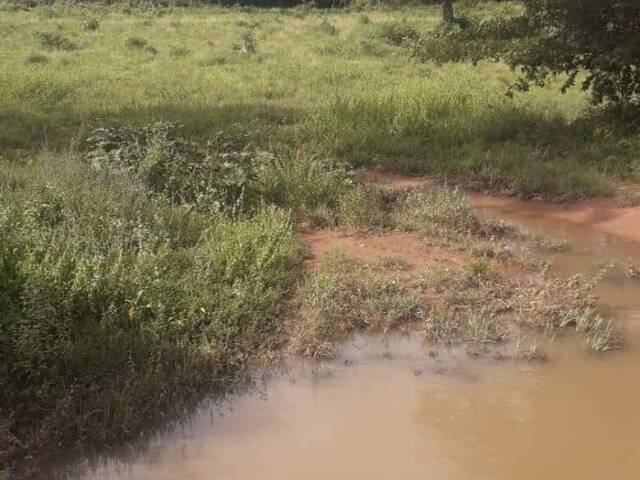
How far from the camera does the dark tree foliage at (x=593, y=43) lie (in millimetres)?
9305

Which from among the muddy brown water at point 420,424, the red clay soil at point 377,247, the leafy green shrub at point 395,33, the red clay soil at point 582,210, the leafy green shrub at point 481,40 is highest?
the leafy green shrub at point 395,33

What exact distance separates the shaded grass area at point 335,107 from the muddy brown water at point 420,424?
4.15 m

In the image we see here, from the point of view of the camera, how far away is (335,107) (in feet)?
36.4

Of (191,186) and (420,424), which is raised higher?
(191,186)

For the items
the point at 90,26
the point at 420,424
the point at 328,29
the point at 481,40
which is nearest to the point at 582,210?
the point at 481,40

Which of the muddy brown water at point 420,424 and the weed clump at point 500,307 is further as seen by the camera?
the weed clump at point 500,307

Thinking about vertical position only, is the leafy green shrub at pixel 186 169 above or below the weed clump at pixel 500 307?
above

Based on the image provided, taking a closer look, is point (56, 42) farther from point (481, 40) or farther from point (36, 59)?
point (481, 40)

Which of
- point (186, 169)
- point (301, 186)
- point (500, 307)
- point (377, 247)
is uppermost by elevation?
point (186, 169)

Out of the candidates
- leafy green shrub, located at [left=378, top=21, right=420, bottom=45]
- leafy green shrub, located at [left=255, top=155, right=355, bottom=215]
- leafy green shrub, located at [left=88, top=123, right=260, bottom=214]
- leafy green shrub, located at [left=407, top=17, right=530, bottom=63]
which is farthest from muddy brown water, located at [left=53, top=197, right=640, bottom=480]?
leafy green shrub, located at [left=378, top=21, right=420, bottom=45]

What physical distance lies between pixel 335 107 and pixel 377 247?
15.4 feet

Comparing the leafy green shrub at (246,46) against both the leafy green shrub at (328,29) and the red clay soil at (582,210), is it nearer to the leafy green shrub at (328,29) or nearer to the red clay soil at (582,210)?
the leafy green shrub at (328,29)

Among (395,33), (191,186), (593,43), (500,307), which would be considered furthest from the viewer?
(395,33)

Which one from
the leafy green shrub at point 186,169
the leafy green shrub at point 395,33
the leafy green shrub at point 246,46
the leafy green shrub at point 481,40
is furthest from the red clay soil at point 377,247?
the leafy green shrub at point 395,33
